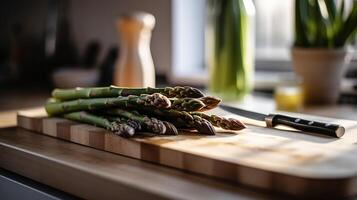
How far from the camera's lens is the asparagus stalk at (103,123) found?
72 centimetres

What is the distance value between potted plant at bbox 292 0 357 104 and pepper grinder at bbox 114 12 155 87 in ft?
1.16

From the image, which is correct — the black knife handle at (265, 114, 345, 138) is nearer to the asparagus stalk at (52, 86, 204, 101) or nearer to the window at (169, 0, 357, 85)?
the asparagus stalk at (52, 86, 204, 101)

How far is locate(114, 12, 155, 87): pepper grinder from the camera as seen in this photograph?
44.3 inches

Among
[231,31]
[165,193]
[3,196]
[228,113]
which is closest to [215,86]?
[231,31]

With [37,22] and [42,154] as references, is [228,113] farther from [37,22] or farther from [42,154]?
[37,22]

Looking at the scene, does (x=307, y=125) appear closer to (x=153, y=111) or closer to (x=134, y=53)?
(x=153, y=111)

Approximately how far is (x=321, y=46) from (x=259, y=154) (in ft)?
2.24

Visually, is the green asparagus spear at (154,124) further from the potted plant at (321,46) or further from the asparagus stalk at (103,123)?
the potted plant at (321,46)

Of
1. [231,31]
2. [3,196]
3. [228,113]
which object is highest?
[231,31]

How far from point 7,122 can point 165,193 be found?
0.56 meters

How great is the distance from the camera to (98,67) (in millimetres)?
1697

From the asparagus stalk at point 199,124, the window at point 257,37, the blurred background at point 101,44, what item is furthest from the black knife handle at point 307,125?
the window at point 257,37

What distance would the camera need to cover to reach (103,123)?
0.78 metres

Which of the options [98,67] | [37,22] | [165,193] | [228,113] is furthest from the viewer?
[37,22]
